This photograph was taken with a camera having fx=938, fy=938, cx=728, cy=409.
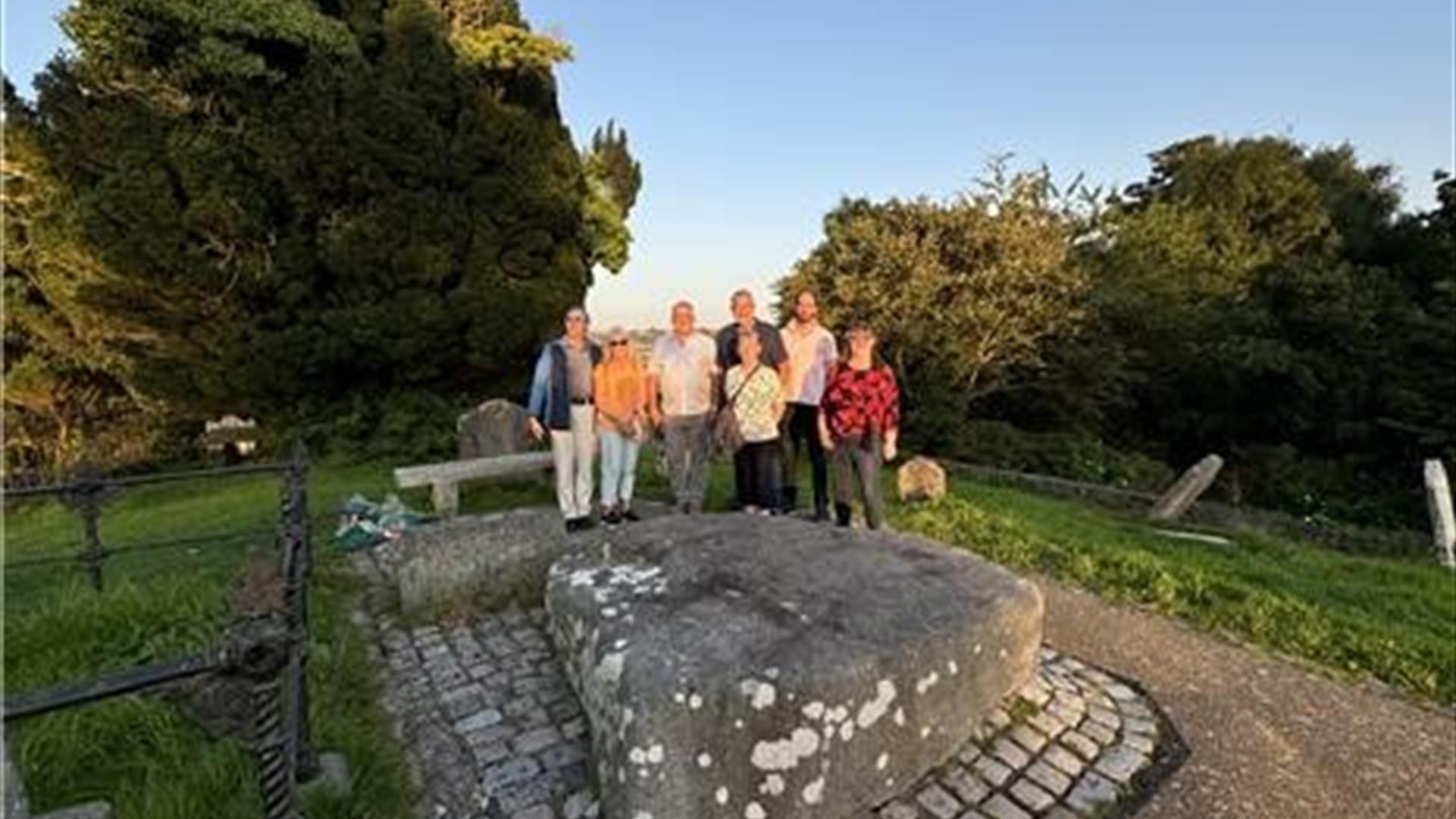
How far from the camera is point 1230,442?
20.8m

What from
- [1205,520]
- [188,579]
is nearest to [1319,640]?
[1205,520]

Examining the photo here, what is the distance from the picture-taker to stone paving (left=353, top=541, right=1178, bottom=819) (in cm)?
401

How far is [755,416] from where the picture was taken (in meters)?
6.88

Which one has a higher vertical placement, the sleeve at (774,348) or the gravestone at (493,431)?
the sleeve at (774,348)

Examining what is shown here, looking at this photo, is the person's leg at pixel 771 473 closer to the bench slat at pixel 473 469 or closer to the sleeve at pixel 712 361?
the sleeve at pixel 712 361

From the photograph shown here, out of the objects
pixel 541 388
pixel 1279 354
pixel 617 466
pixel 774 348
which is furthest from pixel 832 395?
pixel 1279 354

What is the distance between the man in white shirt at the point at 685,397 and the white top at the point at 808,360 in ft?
1.89

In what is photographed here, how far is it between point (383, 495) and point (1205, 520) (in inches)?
411

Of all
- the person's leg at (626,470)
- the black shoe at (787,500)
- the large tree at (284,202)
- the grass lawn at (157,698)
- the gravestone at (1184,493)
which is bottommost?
the gravestone at (1184,493)

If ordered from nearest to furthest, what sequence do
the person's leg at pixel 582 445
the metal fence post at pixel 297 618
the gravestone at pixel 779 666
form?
→ the metal fence post at pixel 297 618 < the gravestone at pixel 779 666 < the person's leg at pixel 582 445

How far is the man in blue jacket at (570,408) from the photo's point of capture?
6.83 metres

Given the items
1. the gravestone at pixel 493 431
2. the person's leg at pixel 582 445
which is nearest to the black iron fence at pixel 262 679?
the person's leg at pixel 582 445

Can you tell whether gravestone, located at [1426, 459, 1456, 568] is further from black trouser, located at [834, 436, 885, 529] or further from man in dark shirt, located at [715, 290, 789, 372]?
man in dark shirt, located at [715, 290, 789, 372]

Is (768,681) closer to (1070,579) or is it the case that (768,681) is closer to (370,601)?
(370,601)
